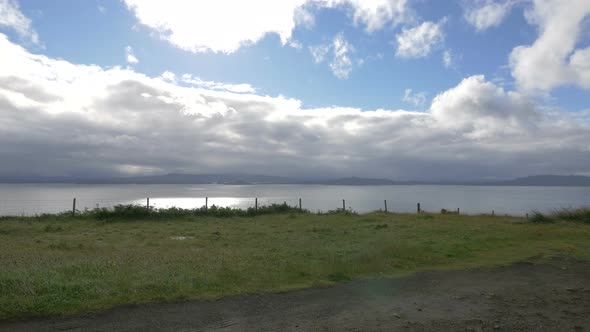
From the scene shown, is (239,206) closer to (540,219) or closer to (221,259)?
(540,219)

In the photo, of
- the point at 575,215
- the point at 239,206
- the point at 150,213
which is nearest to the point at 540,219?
the point at 575,215

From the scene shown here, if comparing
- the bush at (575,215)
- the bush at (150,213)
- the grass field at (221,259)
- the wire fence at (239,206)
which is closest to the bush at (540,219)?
the bush at (575,215)

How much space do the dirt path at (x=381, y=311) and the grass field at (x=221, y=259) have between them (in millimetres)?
740

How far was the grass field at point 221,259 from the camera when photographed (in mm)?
8812

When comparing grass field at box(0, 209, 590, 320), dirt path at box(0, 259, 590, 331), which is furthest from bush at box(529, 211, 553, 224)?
dirt path at box(0, 259, 590, 331)

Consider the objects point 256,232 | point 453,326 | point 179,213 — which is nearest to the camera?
point 453,326

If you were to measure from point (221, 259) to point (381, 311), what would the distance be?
22.4 ft

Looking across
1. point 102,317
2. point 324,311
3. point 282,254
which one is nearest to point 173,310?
point 102,317

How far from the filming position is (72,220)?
30.0 metres

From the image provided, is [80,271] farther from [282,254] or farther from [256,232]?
[256,232]

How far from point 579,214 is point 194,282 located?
3106cm

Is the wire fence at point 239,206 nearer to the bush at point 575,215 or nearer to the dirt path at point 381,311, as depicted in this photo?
the bush at point 575,215

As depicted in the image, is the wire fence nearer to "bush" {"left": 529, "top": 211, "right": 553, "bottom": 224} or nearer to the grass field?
"bush" {"left": 529, "top": 211, "right": 553, "bottom": 224}

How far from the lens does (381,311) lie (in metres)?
7.97
